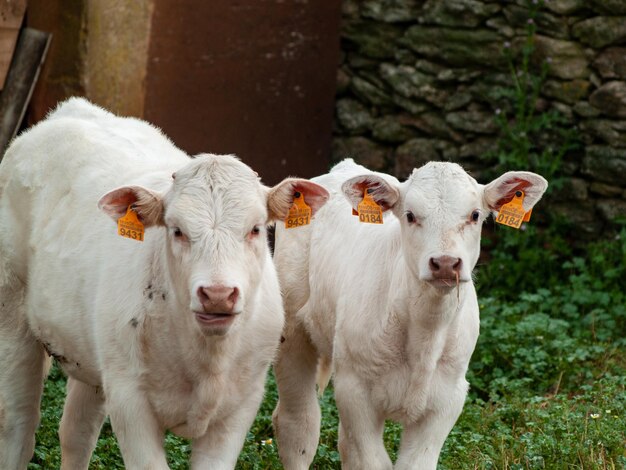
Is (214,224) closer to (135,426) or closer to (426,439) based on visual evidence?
(135,426)

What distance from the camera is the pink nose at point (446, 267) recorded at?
5.54m

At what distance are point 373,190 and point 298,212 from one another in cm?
57

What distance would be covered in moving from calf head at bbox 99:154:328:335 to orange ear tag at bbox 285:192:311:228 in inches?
1.3

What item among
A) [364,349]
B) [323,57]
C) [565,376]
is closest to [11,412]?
[364,349]

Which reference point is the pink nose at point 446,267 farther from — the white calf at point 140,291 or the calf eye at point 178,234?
the calf eye at point 178,234

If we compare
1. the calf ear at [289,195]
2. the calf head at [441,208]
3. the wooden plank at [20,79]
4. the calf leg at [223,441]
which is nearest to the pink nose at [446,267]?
the calf head at [441,208]

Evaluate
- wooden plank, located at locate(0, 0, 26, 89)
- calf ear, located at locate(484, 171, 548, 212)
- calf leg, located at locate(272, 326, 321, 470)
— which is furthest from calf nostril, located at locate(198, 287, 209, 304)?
wooden plank, located at locate(0, 0, 26, 89)

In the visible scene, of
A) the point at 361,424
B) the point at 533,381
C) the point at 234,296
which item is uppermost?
the point at 234,296

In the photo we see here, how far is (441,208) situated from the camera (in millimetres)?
5785

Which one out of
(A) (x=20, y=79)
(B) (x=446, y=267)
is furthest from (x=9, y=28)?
(B) (x=446, y=267)

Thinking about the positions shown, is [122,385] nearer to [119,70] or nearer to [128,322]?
[128,322]

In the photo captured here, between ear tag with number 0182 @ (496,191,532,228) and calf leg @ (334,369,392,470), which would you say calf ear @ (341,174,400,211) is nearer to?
ear tag with number 0182 @ (496,191,532,228)

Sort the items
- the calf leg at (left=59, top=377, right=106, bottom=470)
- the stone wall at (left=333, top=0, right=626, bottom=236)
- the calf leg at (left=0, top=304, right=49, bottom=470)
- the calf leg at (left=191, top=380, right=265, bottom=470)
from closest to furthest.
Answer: the calf leg at (left=191, top=380, right=265, bottom=470), the calf leg at (left=0, top=304, right=49, bottom=470), the calf leg at (left=59, top=377, right=106, bottom=470), the stone wall at (left=333, top=0, right=626, bottom=236)

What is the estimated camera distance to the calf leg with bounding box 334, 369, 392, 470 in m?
6.03
